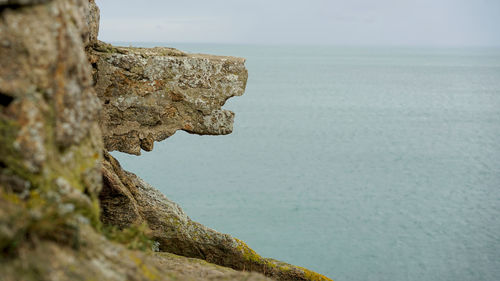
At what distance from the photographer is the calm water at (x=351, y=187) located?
113ft

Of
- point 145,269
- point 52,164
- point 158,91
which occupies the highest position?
point 158,91

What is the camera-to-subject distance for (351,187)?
4750cm

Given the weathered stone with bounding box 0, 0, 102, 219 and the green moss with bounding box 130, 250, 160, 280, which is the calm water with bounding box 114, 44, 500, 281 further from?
the weathered stone with bounding box 0, 0, 102, 219

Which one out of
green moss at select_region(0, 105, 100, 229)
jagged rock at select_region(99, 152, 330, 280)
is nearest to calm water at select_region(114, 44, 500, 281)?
jagged rock at select_region(99, 152, 330, 280)

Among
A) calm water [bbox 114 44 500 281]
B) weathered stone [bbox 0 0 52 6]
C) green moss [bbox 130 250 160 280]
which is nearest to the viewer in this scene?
weathered stone [bbox 0 0 52 6]

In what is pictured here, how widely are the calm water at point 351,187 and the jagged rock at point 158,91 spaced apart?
22.4 meters

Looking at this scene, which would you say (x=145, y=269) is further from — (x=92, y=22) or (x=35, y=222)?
(x=92, y=22)

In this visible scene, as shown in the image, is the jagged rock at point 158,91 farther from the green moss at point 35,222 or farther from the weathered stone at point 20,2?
the green moss at point 35,222

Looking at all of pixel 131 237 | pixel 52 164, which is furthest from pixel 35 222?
pixel 131 237

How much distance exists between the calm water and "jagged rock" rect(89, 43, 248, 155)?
881 inches

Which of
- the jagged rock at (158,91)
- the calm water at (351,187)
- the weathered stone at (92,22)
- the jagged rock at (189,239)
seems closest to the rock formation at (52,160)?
the weathered stone at (92,22)

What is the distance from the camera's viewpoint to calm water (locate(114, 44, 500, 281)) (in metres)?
34.3

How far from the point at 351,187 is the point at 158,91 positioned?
39228mm

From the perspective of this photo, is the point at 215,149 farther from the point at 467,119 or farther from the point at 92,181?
the point at 92,181
